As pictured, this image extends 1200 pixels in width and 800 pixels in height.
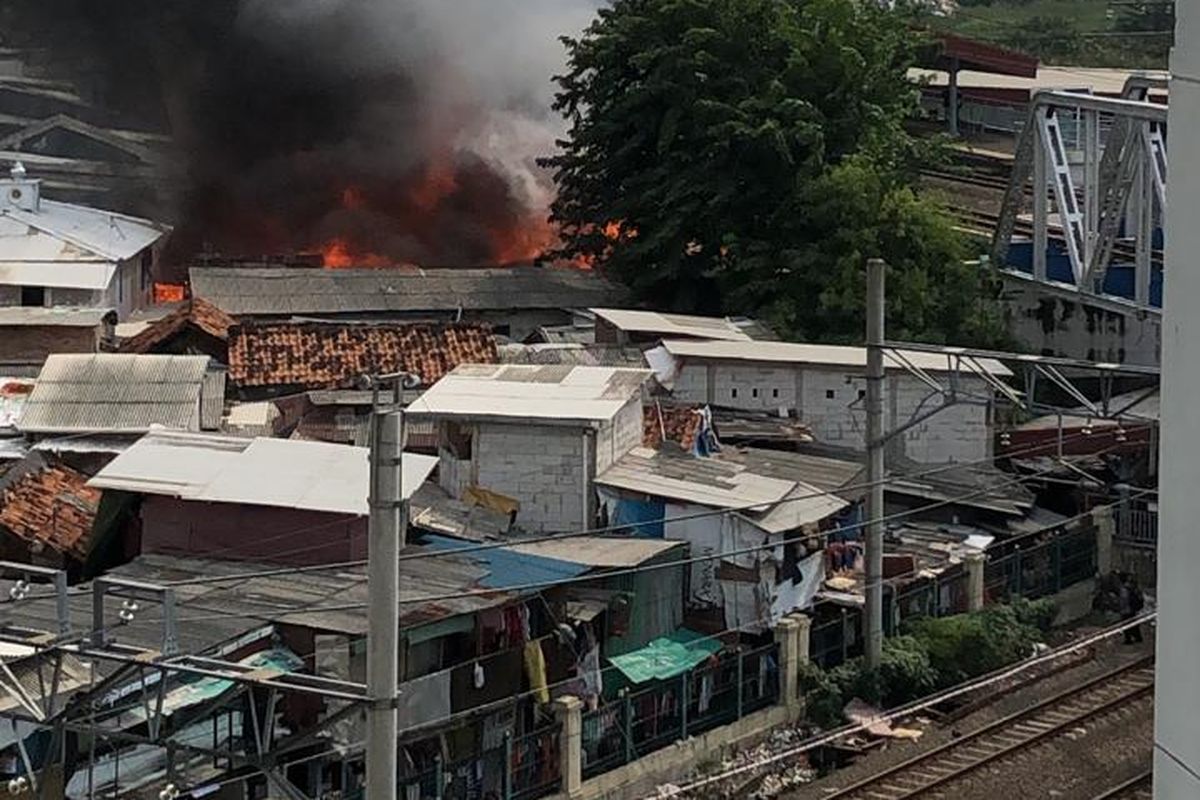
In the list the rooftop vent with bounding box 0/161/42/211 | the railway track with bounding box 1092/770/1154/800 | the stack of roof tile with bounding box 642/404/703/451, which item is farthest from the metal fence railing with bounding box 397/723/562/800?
the rooftop vent with bounding box 0/161/42/211

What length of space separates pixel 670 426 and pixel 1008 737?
5777 mm

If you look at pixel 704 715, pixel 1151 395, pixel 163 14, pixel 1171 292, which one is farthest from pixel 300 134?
pixel 1171 292

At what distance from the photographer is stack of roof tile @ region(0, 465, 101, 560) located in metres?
16.9

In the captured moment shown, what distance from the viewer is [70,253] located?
2677cm

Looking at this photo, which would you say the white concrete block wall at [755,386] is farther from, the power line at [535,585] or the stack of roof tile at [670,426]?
the power line at [535,585]

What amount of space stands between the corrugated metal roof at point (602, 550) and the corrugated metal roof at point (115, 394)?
4.73 metres

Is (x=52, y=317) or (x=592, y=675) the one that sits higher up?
(x=52, y=317)

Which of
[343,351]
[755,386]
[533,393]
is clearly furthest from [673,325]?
[533,393]

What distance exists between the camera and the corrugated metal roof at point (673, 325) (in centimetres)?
2416

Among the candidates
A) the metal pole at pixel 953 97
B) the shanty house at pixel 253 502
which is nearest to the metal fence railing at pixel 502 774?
the shanty house at pixel 253 502

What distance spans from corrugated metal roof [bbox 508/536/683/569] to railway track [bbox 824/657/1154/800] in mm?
2806

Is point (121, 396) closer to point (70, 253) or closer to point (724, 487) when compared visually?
point (724, 487)

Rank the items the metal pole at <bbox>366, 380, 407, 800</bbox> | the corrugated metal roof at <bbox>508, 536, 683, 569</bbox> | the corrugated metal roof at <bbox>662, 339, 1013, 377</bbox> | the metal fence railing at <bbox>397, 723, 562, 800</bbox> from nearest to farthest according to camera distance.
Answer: the metal pole at <bbox>366, 380, 407, 800</bbox>
the metal fence railing at <bbox>397, 723, 562, 800</bbox>
the corrugated metal roof at <bbox>508, 536, 683, 569</bbox>
the corrugated metal roof at <bbox>662, 339, 1013, 377</bbox>

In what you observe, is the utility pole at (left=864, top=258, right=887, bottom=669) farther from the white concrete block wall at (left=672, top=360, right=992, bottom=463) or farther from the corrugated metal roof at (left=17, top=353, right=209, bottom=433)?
the corrugated metal roof at (left=17, top=353, right=209, bottom=433)
